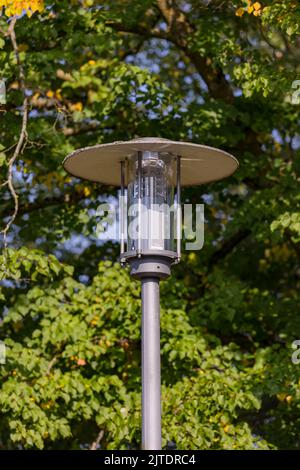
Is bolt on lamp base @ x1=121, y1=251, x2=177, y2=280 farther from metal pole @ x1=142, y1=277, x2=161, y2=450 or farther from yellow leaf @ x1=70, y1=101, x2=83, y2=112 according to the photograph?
yellow leaf @ x1=70, y1=101, x2=83, y2=112

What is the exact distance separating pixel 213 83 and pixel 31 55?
83.7 inches

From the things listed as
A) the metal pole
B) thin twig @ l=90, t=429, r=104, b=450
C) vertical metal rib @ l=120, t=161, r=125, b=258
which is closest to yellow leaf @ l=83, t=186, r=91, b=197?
thin twig @ l=90, t=429, r=104, b=450

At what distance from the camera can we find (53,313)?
8883 millimetres

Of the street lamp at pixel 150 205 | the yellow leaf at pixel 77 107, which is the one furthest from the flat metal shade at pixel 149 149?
the yellow leaf at pixel 77 107

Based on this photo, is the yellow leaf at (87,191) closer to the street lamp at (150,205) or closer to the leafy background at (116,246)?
the leafy background at (116,246)

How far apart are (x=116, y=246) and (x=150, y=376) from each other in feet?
18.9

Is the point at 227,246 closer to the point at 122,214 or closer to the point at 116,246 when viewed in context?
the point at 116,246

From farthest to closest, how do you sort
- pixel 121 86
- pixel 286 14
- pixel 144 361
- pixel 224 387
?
pixel 121 86 → pixel 224 387 → pixel 286 14 → pixel 144 361

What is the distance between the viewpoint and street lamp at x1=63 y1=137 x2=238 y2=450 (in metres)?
5.24
